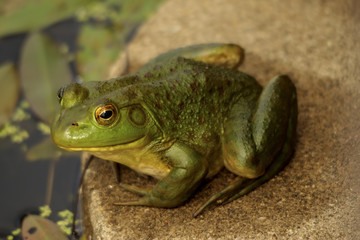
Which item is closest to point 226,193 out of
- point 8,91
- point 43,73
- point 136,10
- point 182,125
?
point 182,125

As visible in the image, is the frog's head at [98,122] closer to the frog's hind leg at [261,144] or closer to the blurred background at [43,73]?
the frog's hind leg at [261,144]

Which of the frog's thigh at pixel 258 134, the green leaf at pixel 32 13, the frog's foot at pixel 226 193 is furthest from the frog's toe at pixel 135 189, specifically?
the green leaf at pixel 32 13

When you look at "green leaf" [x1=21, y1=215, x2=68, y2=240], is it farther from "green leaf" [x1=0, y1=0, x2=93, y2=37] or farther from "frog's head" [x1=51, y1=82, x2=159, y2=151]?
"green leaf" [x1=0, y1=0, x2=93, y2=37]

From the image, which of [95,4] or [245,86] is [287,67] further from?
[95,4]

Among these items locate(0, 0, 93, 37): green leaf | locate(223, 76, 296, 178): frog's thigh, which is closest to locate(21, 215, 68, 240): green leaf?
locate(223, 76, 296, 178): frog's thigh

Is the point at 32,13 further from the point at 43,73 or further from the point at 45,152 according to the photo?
the point at 45,152
